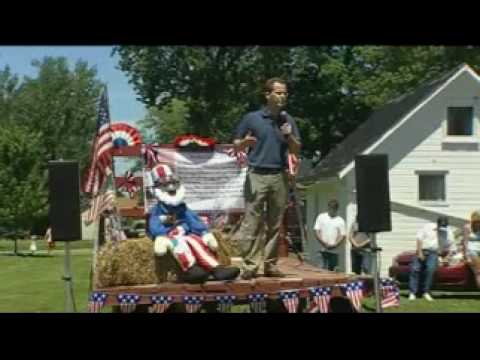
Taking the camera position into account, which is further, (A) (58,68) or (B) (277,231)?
(A) (58,68)

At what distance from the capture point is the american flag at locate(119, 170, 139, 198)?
10.5 metres

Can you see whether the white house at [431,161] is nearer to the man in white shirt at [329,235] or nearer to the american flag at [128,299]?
the man in white shirt at [329,235]

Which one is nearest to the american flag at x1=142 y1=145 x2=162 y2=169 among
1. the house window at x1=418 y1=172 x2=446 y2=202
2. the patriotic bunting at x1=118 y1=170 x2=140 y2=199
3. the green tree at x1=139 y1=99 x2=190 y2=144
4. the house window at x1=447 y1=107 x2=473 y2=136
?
the patriotic bunting at x1=118 y1=170 x2=140 y2=199

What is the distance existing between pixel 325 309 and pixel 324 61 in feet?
74.8

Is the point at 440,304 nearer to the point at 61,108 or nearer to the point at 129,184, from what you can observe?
the point at 129,184

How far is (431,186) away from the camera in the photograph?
16750 mm

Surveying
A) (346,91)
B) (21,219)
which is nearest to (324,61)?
(346,91)

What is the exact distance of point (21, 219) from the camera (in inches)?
831

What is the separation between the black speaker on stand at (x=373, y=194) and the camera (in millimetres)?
5781

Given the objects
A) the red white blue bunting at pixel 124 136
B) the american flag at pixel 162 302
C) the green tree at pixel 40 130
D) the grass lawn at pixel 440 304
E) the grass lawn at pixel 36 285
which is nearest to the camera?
the american flag at pixel 162 302

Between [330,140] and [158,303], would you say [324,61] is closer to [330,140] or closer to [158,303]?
[330,140]

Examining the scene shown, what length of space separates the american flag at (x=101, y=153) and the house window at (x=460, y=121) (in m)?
10.3

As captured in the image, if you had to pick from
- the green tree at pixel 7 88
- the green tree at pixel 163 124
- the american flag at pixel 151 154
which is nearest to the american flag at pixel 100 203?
the american flag at pixel 151 154

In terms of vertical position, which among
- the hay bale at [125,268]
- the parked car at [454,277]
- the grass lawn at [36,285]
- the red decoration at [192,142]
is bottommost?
the grass lawn at [36,285]
